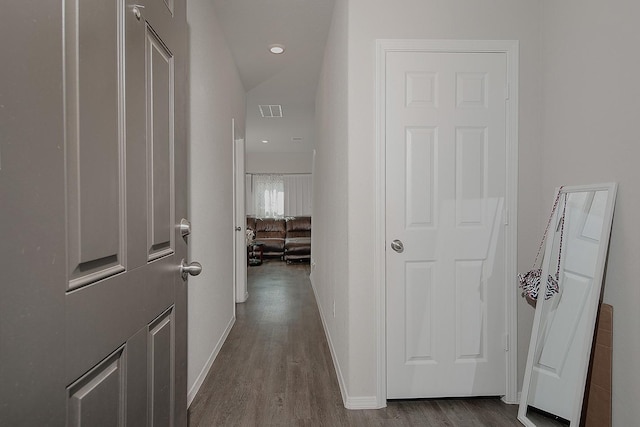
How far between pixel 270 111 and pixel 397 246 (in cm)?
424

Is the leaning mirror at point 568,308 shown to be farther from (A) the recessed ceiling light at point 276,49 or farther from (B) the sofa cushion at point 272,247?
(B) the sofa cushion at point 272,247

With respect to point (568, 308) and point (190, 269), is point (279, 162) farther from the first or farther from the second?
point (190, 269)

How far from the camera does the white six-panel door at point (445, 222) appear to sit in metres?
2.24

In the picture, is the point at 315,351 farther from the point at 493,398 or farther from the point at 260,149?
the point at 260,149

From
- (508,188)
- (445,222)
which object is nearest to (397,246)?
(445,222)

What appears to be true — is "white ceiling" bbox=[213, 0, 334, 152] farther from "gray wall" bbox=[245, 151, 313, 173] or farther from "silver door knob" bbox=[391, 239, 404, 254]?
"gray wall" bbox=[245, 151, 313, 173]

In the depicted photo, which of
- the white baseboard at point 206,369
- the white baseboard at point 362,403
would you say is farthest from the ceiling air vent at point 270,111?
the white baseboard at point 362,403

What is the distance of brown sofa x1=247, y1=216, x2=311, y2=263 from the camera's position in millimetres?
8625

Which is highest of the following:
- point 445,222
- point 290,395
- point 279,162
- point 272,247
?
point 279,162

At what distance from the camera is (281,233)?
30.5 feet

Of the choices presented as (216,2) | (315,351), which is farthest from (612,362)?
(216,2)

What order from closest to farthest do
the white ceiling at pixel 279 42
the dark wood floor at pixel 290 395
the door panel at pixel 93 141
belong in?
the door panel at pixel 93 141, the dark wood floor at pixel 290 395, the white ceiling at pixel 279 42

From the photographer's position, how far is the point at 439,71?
2.24m

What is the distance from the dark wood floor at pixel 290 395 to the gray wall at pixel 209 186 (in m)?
0.15
